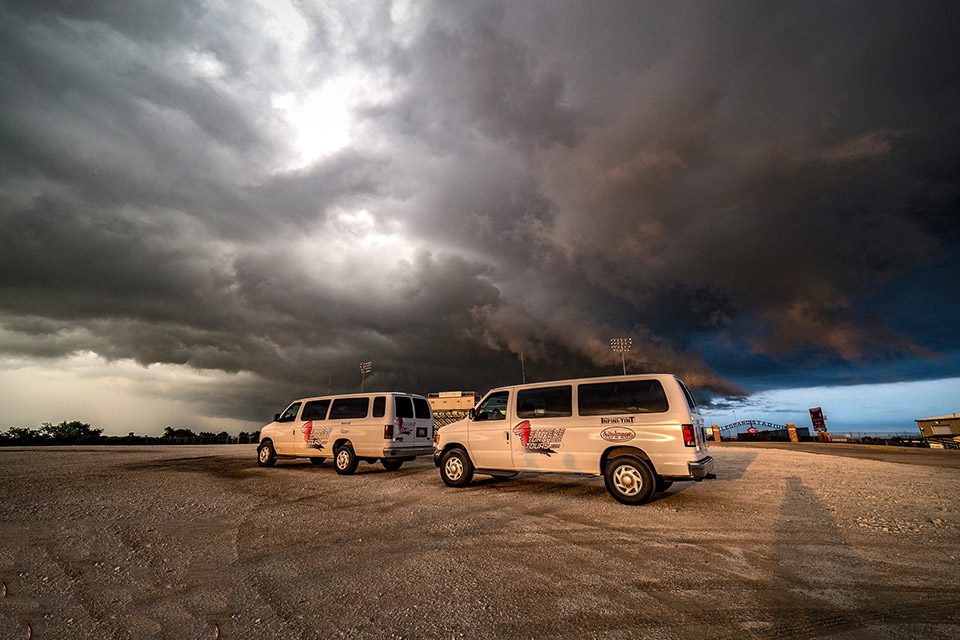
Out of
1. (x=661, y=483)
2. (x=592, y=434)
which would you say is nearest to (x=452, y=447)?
(x=592, y=434)

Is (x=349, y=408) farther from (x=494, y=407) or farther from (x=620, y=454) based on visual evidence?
(x=620, y=454)

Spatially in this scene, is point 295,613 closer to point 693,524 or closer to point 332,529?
point 332,529

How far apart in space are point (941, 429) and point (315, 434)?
46.7 metres

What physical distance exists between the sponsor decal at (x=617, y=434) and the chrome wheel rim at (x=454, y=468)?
334cm

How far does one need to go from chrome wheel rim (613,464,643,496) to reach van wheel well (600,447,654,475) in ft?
0.70

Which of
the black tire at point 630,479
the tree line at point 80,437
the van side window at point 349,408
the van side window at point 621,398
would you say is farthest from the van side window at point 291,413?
the tree line at point 80,437

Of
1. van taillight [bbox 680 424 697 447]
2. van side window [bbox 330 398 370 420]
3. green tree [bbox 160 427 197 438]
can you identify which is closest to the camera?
van taillight [bbox 680 424 697 447]

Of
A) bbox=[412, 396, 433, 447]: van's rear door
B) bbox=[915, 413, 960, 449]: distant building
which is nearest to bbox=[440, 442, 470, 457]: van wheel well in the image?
bbox=[412, 396, 433, 447]: van's rear door

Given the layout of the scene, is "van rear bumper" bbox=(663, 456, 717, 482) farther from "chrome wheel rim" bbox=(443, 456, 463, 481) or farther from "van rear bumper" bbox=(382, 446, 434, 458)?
"van rear bumper" bbox=(382, 446, 434, 458)

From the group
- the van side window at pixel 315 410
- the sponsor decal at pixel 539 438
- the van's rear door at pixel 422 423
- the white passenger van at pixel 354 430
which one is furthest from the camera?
the van side window at pixel 315 410

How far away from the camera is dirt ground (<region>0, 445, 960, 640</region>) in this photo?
121 inches

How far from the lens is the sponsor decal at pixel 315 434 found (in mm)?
12234

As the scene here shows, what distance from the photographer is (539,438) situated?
8.32 meters

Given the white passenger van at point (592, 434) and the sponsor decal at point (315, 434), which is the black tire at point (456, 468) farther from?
the sponsor decal at point (315, 434)
